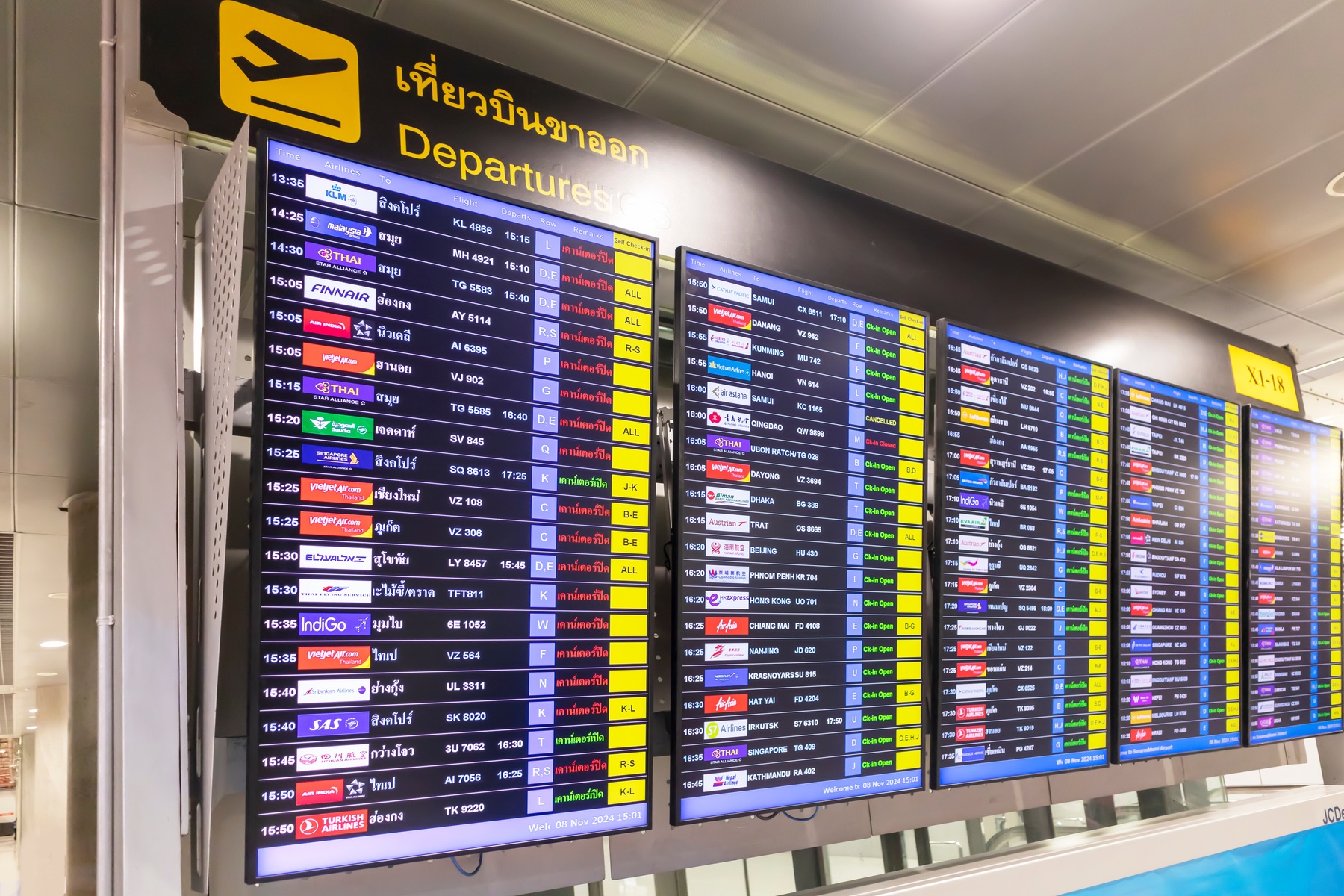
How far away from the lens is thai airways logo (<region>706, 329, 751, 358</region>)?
2.07 meters

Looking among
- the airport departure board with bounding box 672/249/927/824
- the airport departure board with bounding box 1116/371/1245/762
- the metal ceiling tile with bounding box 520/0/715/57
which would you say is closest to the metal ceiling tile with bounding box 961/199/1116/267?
the airport departure board with bounding box 1116/371/1245/762

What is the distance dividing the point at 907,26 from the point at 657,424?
4.11 feet

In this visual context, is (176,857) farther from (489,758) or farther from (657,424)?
(657,424)

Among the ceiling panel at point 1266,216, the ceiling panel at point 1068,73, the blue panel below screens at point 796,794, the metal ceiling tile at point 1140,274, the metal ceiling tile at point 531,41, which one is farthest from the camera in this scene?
the metal ceiling tile at point 1140,274

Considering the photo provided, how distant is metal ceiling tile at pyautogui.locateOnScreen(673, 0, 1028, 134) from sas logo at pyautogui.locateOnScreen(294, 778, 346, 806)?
194 cm

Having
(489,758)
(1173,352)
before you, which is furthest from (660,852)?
(1173,352)

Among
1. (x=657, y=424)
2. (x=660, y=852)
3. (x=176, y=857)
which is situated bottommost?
(x=660, y=852)

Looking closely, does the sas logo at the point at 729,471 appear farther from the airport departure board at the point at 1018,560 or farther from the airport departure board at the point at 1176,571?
the airport departure board at the point at 1176,571

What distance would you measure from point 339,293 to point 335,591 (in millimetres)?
530

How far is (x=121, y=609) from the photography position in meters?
1.49

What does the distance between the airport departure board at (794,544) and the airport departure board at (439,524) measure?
0.15 meters

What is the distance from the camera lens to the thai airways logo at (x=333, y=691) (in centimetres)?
149

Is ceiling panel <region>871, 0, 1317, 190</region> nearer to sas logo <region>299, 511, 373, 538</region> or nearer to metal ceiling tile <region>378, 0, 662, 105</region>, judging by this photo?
metal ceiling tile <region>378, 0, 662, 105</region>

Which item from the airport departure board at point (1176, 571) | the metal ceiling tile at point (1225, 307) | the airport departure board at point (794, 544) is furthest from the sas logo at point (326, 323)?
the metal ceiling tile at point (1225, 307)
